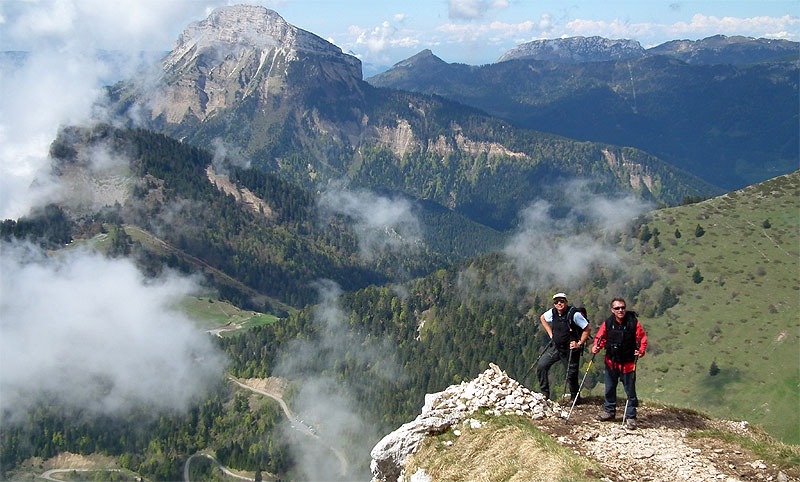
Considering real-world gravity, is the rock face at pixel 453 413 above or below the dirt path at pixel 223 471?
above

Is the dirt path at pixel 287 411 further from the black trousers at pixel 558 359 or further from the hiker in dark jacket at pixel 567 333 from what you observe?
the hiker in dark jacket at pixel 567 333

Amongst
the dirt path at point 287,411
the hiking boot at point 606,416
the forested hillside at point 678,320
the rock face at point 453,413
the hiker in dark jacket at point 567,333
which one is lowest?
the dirt path at point 287,411

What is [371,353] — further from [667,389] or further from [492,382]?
[492,382]

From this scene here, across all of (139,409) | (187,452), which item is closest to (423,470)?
(187,452)

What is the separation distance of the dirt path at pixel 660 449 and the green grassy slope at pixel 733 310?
81604mm

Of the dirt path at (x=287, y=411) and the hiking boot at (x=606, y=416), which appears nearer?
the hiking boot at (x=606, y=416)

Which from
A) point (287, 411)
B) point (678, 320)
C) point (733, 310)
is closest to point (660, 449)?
point (678, 320)

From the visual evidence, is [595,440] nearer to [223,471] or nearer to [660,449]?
[660,449]

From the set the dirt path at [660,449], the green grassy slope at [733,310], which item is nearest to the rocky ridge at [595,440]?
the dirt path at [660,449]

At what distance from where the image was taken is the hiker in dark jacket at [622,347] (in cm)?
2839

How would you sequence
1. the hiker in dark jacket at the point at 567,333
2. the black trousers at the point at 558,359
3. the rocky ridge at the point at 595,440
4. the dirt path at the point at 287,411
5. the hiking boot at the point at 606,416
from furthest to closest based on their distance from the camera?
the dirt path at the point at 287,411 < the black trousers at the point at 558,359 < the hiker in dark jacket at the point at 567,333 < the hiking boot at the point at 606,416 < the rocky ridge at the point at 595,440

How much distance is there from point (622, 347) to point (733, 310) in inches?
5283

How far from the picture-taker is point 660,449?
26.5 m

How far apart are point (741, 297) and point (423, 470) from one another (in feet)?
471
